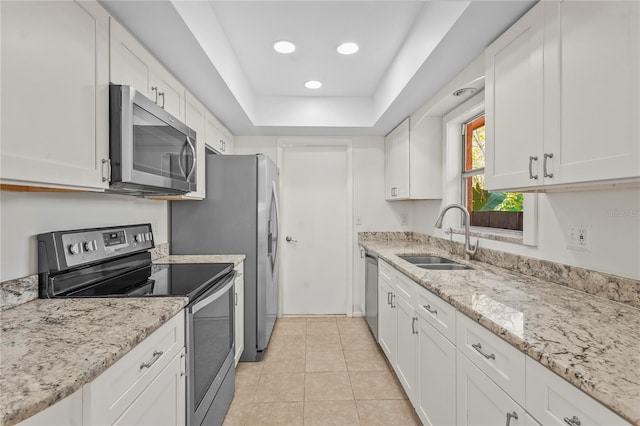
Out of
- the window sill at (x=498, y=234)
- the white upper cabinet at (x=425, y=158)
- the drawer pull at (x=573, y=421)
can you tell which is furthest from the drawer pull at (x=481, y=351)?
the white upper cabinet at (x=425, y=158)

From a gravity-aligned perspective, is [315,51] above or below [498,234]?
above

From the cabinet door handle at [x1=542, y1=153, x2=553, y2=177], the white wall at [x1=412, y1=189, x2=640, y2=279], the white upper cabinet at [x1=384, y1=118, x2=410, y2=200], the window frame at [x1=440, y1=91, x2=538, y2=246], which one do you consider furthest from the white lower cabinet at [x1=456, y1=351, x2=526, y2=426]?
the white upper cabinet at [x1=384, y1=118, x2=410, y2=200]

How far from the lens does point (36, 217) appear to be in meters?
1.33

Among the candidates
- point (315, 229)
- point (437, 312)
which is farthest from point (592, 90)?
point (315, 229)

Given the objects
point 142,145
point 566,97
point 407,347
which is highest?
point 566,97

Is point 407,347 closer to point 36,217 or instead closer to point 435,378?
point 435,378

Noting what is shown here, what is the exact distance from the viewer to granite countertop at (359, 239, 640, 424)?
693 millimetres

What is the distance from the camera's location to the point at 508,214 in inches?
86.2

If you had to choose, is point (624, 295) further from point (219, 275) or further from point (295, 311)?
point (295, 311)

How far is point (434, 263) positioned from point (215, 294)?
167 centimetres

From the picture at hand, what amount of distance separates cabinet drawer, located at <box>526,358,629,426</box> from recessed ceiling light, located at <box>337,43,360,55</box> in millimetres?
2175

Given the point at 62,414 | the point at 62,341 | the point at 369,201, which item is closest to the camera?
the point at 62,414

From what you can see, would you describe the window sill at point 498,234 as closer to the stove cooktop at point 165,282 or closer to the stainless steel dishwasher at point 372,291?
the stainless steel dishwasher at point 372,291

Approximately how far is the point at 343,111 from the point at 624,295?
270 centimetres
